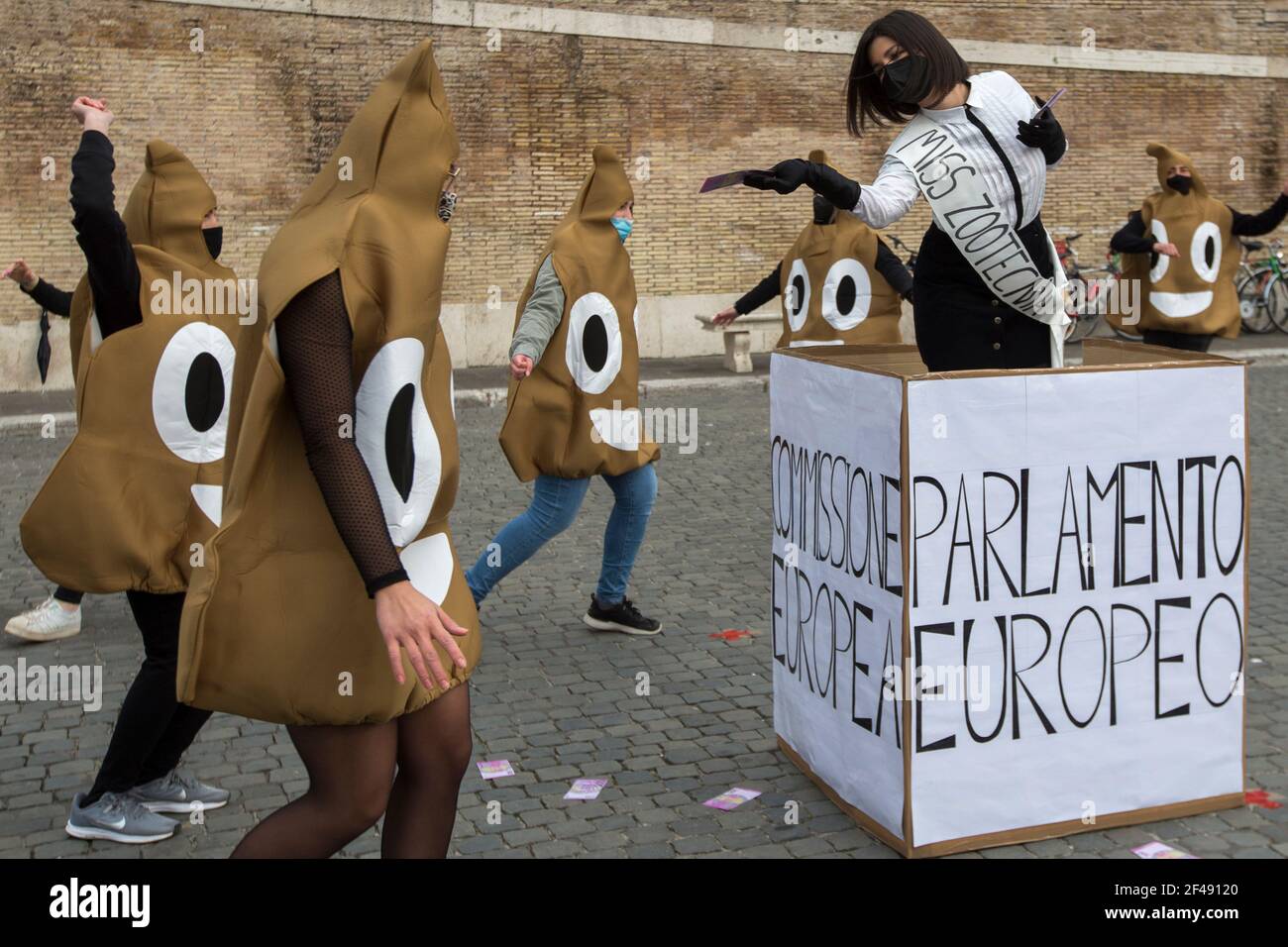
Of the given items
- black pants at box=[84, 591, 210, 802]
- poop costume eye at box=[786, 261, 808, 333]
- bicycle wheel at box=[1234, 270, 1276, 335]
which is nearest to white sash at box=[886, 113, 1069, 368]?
black pants at box=[84, 591, 210, 802]

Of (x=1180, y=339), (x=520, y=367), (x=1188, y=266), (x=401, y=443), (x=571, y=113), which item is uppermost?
(x=571, y=113)

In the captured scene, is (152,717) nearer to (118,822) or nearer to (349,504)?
(118,822)

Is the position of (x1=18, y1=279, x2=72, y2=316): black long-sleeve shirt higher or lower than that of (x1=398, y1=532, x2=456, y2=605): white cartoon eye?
higher

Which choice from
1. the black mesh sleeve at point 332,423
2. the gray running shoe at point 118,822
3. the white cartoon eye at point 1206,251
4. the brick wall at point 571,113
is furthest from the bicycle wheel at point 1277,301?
the black mesh sleeve at point 332,423

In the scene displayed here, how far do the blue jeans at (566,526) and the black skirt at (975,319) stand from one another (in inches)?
88.3

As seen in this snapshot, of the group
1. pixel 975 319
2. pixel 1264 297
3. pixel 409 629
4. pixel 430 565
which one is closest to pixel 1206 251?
pixel 975 319

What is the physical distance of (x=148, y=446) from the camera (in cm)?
438

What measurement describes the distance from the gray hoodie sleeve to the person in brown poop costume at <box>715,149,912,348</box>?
2657mm

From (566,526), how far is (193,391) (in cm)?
233

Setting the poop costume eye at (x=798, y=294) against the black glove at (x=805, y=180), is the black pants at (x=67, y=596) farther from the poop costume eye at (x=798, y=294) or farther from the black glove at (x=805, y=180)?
the poop costume eye at (x=798, y=294)

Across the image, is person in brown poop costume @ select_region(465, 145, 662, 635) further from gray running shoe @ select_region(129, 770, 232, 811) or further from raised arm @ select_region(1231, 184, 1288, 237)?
raised arm @ select_region(1231, 184, 1288, 237)

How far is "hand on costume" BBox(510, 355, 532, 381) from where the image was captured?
5.81 metres

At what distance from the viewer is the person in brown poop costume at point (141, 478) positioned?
4250mm
